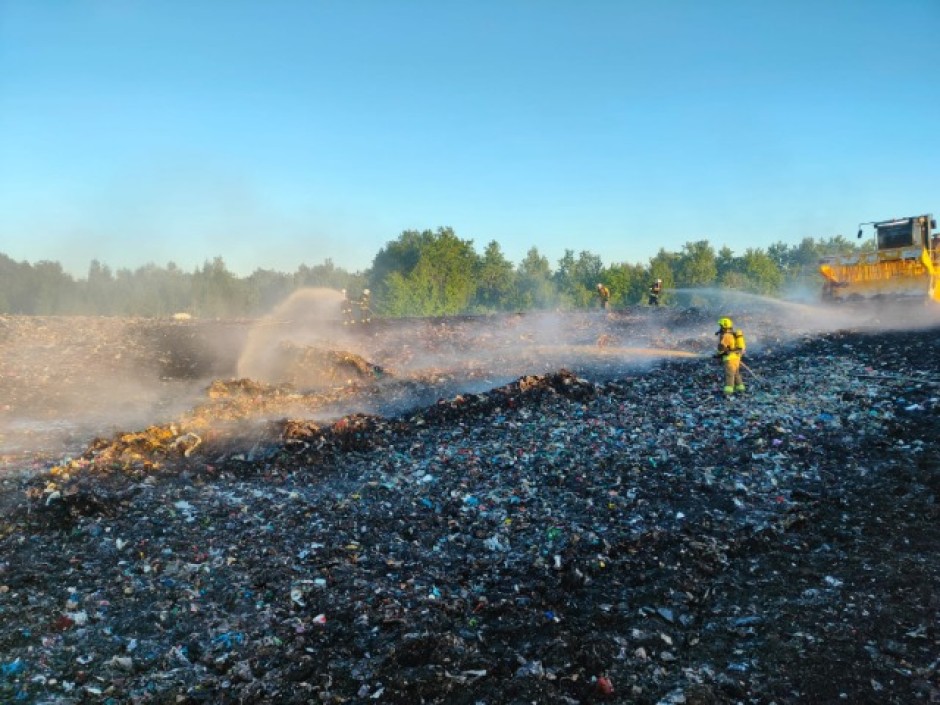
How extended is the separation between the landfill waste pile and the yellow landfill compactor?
6.07m

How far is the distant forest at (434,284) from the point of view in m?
49.4

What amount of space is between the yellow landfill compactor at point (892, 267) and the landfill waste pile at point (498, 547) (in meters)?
6.07

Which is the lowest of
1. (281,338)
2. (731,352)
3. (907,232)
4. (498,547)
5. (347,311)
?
(498,547)

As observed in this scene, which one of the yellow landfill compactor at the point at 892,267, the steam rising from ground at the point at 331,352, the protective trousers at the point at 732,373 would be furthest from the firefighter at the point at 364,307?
the yellow landfill compactor at the point at 892,267

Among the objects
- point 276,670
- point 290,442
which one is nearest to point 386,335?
point 290,442

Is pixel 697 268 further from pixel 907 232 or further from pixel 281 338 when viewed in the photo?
pixel 281 338

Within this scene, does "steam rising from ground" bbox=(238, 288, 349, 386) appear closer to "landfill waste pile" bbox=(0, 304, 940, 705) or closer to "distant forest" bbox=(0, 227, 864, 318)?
"landfill waste pile" bbox=(0, 304, 940, 705)

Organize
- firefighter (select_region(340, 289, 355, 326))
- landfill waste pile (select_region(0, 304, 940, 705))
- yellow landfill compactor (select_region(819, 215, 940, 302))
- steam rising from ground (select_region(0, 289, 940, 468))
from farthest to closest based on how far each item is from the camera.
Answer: firefighter (select_region(340, 289, 355, 326)) < yellow landfill compactor (select_region(819, 215, 940, 302)) < steam rising from ground (select_region(0, 289, 940, 468)) < landfill waste pile (select_region(0, 304, 940, 705))

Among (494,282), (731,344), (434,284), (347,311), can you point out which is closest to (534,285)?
(494,282)

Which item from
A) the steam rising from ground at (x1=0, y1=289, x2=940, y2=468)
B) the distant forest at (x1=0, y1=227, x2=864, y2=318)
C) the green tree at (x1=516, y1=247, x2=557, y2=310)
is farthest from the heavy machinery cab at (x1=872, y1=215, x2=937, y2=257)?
the green tree at (x1=516, y1=247, x2=557, y2=310)

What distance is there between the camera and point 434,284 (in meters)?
46.4

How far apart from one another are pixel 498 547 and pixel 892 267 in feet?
56.1

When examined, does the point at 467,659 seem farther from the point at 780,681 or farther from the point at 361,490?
the point at 361,490

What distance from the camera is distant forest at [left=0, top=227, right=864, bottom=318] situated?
4941 centimetres
